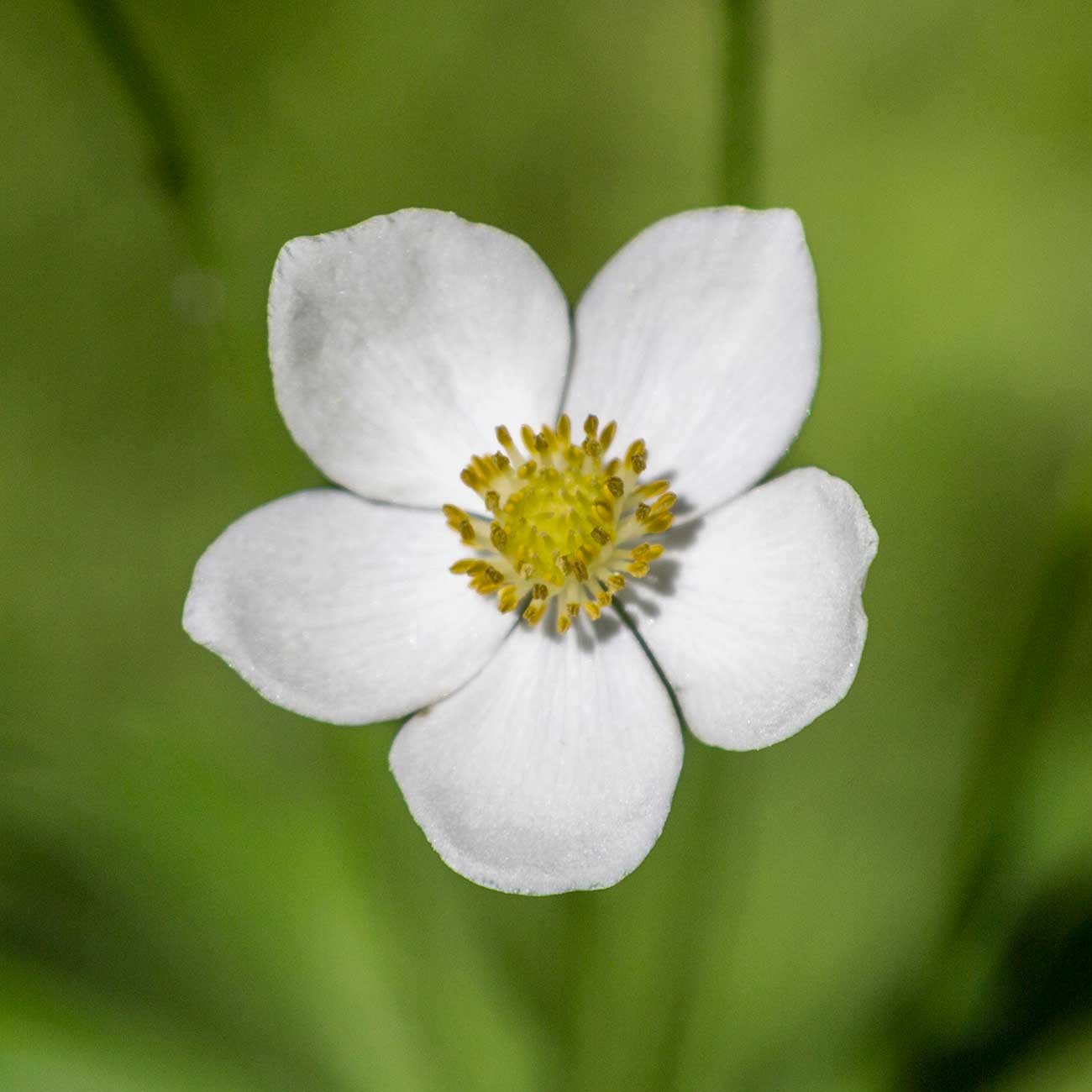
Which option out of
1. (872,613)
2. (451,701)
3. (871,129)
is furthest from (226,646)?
(871,129)

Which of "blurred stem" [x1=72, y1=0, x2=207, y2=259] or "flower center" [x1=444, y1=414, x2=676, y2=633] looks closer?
"flower center" [x1=444, y1=414, x2=676, y2=633]

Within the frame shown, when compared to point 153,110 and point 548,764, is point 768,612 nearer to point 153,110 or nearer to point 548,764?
point 548,764

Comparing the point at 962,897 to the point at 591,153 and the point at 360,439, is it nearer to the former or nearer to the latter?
the point at 360,439

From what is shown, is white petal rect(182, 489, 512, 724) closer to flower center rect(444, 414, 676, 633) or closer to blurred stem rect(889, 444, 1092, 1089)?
flower center rect(444, 414, 676, 633)

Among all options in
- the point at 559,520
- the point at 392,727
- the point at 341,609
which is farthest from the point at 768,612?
the point at 392,727

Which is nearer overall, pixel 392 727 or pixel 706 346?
pixel 706 346

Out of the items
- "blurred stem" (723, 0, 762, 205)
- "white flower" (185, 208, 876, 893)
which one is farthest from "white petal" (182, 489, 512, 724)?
"blurred stem" (723, 0, 762, 205)
